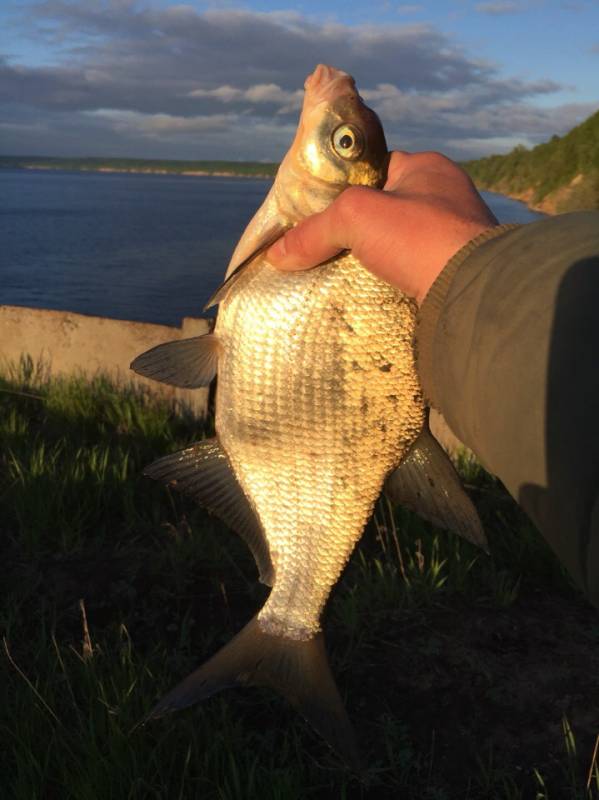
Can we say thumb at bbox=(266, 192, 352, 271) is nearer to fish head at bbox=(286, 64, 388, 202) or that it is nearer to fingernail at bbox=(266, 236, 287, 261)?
fingernail at bbox=(266, 236, 287, 261)

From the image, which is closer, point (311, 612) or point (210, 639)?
point (311, 612)

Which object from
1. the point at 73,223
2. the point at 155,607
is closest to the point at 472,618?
the point at 155,607

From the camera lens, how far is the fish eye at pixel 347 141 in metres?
2.27

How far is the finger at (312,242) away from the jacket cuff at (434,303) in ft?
0.99

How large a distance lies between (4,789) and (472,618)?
2307mm

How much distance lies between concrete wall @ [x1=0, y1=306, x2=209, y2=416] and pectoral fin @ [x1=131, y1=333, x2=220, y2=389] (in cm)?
373

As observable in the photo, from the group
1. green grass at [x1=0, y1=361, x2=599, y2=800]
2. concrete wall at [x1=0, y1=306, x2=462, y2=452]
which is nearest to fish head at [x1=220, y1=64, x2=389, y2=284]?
green grass at [x1=0, y1=361, x2=599, y2=800]

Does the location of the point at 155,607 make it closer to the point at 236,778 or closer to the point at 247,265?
the point at 236,778

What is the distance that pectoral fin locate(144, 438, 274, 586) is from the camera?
253 centimetres

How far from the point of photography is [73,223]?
2398 inches

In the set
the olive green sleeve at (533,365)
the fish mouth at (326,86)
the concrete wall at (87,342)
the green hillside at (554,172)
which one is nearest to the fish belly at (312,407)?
the olive green sleeve at (533,365)

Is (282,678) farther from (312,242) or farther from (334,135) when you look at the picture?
(334,135)

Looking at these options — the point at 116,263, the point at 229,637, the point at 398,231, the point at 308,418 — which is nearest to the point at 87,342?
the point at 229,637

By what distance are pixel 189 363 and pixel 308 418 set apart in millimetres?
430
